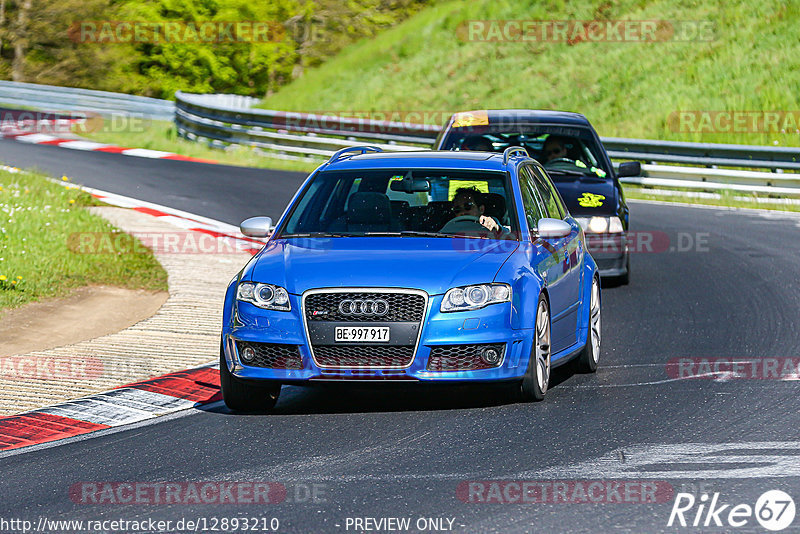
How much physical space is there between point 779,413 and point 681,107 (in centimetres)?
2545

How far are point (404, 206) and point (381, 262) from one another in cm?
112

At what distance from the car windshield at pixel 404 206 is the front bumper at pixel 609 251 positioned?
4.19 m

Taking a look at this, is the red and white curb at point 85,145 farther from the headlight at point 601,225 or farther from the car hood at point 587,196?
the headlight at point 601,225

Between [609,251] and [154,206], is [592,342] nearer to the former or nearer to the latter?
[609,251]

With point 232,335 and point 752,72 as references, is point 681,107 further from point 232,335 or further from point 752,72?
point 232,335

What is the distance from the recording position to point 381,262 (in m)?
7.82

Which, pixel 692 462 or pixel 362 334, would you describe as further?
pixel 362 334
